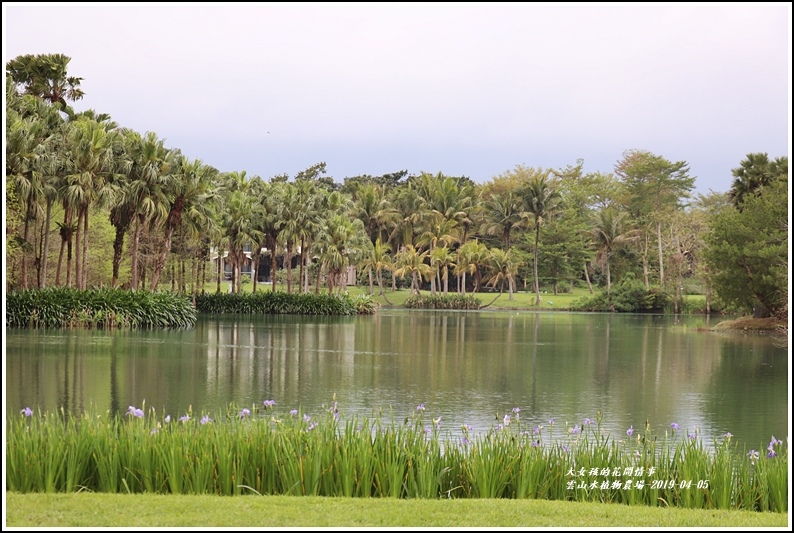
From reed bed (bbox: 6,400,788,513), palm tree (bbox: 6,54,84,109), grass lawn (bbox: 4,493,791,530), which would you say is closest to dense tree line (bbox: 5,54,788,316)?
palm tree (bbox: 6,54,84,109)

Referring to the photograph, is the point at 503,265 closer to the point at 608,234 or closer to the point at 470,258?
the point at 470,258

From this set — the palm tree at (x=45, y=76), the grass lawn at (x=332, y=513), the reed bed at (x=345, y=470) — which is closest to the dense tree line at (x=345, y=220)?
the palm tree at (x=45, y=76)

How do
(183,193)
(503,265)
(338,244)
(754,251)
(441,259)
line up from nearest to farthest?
(754,251)
(183,193)
(338,244)
(441,259)
(503,265)

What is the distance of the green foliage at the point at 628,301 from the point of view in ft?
250

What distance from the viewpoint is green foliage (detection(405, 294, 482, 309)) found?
257 feet

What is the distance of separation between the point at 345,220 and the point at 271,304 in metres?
10.3

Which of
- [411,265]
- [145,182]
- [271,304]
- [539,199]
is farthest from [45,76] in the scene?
[539,199]

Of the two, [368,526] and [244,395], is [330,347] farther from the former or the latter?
[368,526]

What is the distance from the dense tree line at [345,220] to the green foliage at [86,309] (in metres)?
1.82

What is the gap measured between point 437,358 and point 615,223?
5402 cm

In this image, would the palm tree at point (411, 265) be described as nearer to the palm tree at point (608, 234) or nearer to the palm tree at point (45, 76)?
the palm tree at point (608, 234)

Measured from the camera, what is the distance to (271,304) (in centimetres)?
6016

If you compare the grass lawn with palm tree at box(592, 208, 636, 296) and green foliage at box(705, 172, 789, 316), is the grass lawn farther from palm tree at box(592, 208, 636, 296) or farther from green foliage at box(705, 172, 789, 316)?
palm tree at box(592, 208, 636, 296)

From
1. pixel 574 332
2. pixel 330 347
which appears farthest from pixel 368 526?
pixel 574 332
